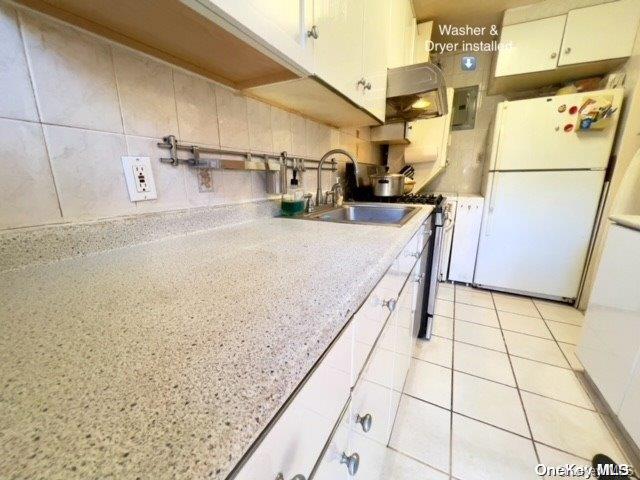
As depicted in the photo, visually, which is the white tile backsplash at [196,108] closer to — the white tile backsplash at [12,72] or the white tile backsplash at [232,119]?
the white tile backsplash at [232,119]

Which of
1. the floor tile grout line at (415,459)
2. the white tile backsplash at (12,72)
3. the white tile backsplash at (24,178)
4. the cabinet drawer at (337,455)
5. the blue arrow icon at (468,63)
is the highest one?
the blue arrow icon at (468,63)

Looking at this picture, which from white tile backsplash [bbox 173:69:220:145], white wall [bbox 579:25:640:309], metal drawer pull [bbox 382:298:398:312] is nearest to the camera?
metal drawer pull [bbox 382:298:398:312]

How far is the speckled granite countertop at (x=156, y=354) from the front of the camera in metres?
0.17

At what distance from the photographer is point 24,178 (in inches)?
20.0

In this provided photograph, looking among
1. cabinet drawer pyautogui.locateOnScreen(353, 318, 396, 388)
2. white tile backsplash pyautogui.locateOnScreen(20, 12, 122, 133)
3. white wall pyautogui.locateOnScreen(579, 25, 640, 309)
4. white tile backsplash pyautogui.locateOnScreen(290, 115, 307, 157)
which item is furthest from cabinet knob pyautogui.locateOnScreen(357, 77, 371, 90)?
white wall pyautogui.locateOnScreen(579, 25, 640, 309)

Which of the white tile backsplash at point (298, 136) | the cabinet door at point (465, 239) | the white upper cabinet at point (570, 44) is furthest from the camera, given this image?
the cabinet door at point (465, 239)

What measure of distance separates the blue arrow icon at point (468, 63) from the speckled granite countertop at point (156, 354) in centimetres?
288

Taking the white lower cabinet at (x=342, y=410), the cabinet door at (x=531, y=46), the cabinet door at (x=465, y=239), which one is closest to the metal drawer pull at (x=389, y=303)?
the white lower cabinet at (x=342, y=410)

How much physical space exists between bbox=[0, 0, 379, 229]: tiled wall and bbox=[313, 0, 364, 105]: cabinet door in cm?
36

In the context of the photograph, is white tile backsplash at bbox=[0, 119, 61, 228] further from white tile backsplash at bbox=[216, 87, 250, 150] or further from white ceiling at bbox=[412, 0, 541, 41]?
white ceiling at bbox=[412, 0, 541, 41]

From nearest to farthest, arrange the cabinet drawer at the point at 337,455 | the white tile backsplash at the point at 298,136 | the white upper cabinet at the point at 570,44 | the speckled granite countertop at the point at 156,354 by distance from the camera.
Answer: the speckled granite countertop at the point at 156,354 < the cabinet drawer at the point at 337,455 < the white tile backsplash at the point at 298,136 < the white upper cabinet at the point at 570,44

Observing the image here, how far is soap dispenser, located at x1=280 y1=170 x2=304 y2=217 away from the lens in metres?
1.13

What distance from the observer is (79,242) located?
0.57 meters

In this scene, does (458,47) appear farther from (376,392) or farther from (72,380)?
(72,380)
